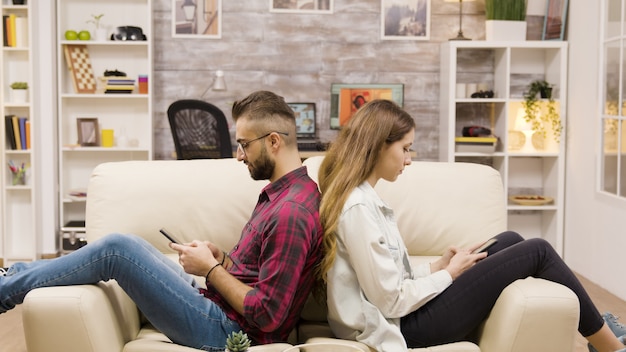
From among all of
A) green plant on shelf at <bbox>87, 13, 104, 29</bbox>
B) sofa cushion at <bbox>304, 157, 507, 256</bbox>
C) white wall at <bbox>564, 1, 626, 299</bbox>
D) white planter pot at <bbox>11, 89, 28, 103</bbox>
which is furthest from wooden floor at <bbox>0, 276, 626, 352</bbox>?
green plant on shelf at <bbox>87, 13, 104, 29</bbox>

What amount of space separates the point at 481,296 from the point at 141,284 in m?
1.03

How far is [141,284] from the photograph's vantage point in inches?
100

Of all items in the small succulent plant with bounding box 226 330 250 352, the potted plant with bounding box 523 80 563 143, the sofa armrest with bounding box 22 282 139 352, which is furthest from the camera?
the potted plant with bounding box 523 80 563 143

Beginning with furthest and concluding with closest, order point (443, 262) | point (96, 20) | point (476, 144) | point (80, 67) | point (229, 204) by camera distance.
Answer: point (96, 20) < point (80, 67) < point (476, 144) < point (229, 204) < point (443, 262)

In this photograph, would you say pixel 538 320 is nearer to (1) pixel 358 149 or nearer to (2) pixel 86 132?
(1) pixel 358 149

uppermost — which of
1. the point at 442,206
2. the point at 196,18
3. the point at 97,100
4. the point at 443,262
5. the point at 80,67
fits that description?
the point at 196,18

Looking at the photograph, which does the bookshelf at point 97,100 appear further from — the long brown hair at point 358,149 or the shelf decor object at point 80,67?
the long brown hair at point 358,149

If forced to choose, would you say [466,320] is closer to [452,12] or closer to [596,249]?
[596,249]

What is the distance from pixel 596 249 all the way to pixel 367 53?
2.24m

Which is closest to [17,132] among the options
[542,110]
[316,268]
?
[542,110]

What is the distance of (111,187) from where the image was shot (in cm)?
318

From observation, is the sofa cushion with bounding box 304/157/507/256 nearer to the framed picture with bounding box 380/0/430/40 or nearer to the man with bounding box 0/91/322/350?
the man with bounding box 0/91/322/350

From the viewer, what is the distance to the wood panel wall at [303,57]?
648 cm

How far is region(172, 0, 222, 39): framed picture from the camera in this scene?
21.2 ft
